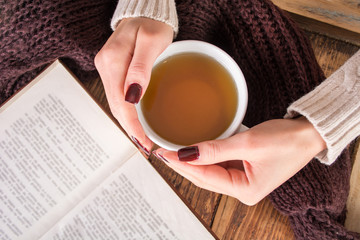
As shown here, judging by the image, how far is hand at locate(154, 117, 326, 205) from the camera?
1.30ft

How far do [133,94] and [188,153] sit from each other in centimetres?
10

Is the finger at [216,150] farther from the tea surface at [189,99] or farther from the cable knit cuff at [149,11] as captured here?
the cable knit cuff at [149,11]

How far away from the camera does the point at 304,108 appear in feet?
1.45

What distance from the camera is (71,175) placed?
21.4 inches

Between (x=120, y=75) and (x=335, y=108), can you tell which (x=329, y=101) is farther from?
(x=120, y=75)

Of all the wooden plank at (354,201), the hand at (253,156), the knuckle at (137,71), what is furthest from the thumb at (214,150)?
the wooden plank at (354,201)

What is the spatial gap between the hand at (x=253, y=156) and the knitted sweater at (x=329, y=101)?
0.02 metres

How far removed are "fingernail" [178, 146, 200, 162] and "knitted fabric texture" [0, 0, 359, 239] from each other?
184 millimetres

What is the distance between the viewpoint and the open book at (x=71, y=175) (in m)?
0.53

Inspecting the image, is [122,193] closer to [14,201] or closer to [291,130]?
[14,201]

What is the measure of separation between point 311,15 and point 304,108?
21cm

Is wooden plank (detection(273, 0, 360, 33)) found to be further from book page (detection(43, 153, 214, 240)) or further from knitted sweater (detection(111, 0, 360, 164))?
book page (detection(43, 153, 214, 240))

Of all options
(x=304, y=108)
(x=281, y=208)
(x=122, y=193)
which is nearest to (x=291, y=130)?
(x=304, y=108)

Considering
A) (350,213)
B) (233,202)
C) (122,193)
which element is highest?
(122,193)
